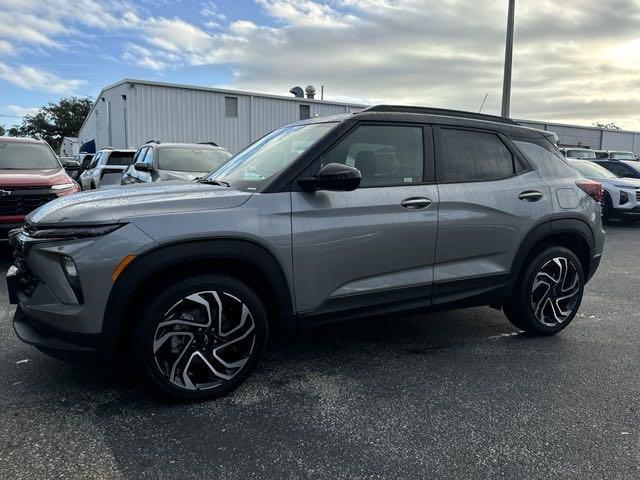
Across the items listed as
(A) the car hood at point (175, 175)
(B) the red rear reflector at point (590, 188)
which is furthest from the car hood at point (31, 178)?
(B) the red rear reflector at point (590, 188)

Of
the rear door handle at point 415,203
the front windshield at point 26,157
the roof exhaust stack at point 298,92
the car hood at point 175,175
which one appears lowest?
the rear door handle at point 415,203

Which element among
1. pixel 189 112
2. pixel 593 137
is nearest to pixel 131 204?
pixel 189 112

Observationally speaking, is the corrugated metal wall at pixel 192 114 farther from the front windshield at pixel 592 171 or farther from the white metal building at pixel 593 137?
the white metal building at pixel 593 137

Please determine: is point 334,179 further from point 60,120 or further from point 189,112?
point 60,120

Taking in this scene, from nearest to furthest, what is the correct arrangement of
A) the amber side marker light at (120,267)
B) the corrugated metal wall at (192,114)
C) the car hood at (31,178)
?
the amber side marker light at (120,267), the car hood at (31,178), the corrugated metal wall at (192,114)

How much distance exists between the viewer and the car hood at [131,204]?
9.07 ft

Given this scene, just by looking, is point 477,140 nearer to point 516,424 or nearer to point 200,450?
point 516,424

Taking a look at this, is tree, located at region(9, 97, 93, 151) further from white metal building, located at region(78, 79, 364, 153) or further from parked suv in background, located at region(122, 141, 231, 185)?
parked suv in background, located at region(122, 141, 231, 185)

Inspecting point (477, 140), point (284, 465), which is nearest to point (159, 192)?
point (284, 465)

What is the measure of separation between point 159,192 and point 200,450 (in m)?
1.51

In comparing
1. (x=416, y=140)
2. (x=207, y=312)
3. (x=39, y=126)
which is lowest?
(x=207, y=312)

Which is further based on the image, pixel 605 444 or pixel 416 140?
pixel 416 140

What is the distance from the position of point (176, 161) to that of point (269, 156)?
5.79 m

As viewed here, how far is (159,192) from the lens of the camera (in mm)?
3154
